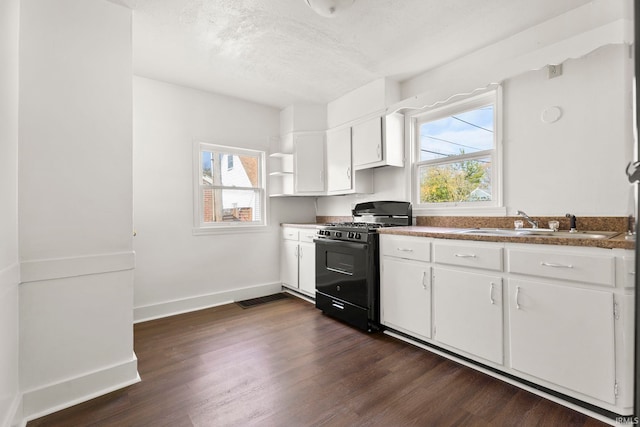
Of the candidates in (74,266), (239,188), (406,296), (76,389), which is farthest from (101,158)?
(406,296)

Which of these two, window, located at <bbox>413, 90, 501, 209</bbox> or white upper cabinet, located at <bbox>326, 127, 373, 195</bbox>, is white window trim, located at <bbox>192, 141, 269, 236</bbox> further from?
window, located at <bbox>413, 90, 501, 209</bbox>

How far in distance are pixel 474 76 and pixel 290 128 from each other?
2241 mm

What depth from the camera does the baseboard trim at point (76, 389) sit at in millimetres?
1683

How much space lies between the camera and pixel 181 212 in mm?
3361

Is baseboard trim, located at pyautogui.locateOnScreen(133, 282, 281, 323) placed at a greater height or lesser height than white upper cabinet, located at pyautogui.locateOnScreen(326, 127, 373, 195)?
lesser

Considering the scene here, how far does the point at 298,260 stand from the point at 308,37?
2.43m

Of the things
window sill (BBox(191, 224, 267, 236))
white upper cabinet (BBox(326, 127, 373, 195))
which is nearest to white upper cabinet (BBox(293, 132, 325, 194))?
white upper cabinet (BBox(326, 127, 373, 195))

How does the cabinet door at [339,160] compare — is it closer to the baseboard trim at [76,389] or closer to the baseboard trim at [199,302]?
the baseboard trim at [199,302]

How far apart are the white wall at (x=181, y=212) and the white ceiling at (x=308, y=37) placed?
0.32 meters

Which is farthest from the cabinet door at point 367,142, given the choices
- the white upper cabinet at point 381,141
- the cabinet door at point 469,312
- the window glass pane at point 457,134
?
the cabinet door at point 469,312

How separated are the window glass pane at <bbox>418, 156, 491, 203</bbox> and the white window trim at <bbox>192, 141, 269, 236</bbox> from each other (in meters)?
2.02

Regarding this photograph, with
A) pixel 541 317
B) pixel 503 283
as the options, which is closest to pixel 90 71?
pixel 503 283

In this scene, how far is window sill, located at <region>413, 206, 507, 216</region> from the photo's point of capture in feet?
8.46

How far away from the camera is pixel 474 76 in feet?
8.41
